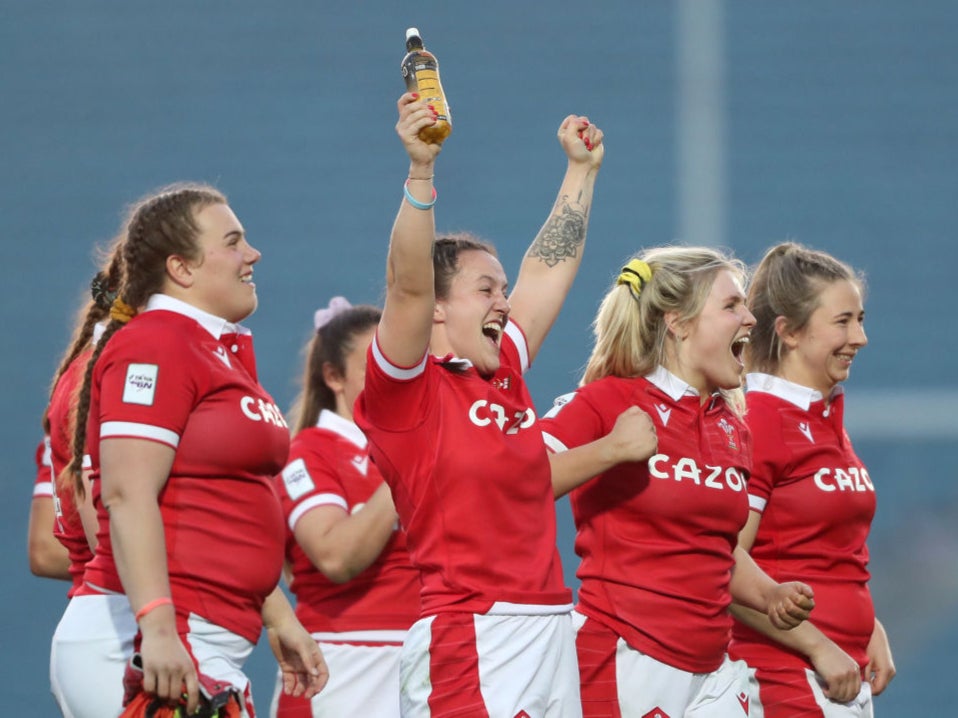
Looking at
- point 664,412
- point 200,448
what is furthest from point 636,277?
point 200,448

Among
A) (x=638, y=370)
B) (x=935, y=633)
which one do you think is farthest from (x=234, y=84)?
(x=638, y=370)

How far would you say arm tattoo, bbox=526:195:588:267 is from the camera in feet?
12.8

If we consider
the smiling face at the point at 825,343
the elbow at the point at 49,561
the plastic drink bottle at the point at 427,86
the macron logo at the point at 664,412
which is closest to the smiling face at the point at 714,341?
the macron logo at the point at 664,412

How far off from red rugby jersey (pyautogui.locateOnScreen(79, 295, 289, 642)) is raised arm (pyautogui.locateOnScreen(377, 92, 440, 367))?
1.46 feet

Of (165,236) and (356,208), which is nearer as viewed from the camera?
(165,236)

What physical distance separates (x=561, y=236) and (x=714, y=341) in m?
0.51

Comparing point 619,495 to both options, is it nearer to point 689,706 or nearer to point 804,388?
point 689,706

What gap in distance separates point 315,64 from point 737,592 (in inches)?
232

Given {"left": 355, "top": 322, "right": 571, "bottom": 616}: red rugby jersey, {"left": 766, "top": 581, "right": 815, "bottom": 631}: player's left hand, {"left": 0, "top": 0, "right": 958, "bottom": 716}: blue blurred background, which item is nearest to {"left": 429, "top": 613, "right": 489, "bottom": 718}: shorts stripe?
{"left": 355, "top": 322, "right": 571, "bottom": 616}: red rugby jersey

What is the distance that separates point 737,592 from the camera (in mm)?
3740

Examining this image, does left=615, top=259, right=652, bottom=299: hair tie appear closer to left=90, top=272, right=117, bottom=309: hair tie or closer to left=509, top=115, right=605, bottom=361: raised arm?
left=509, top=115, right=605, bottom=361: raised arm

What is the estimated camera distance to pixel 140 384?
3.03 metres

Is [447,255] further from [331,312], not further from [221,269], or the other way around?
[331,312]

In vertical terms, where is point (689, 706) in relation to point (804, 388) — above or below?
below
